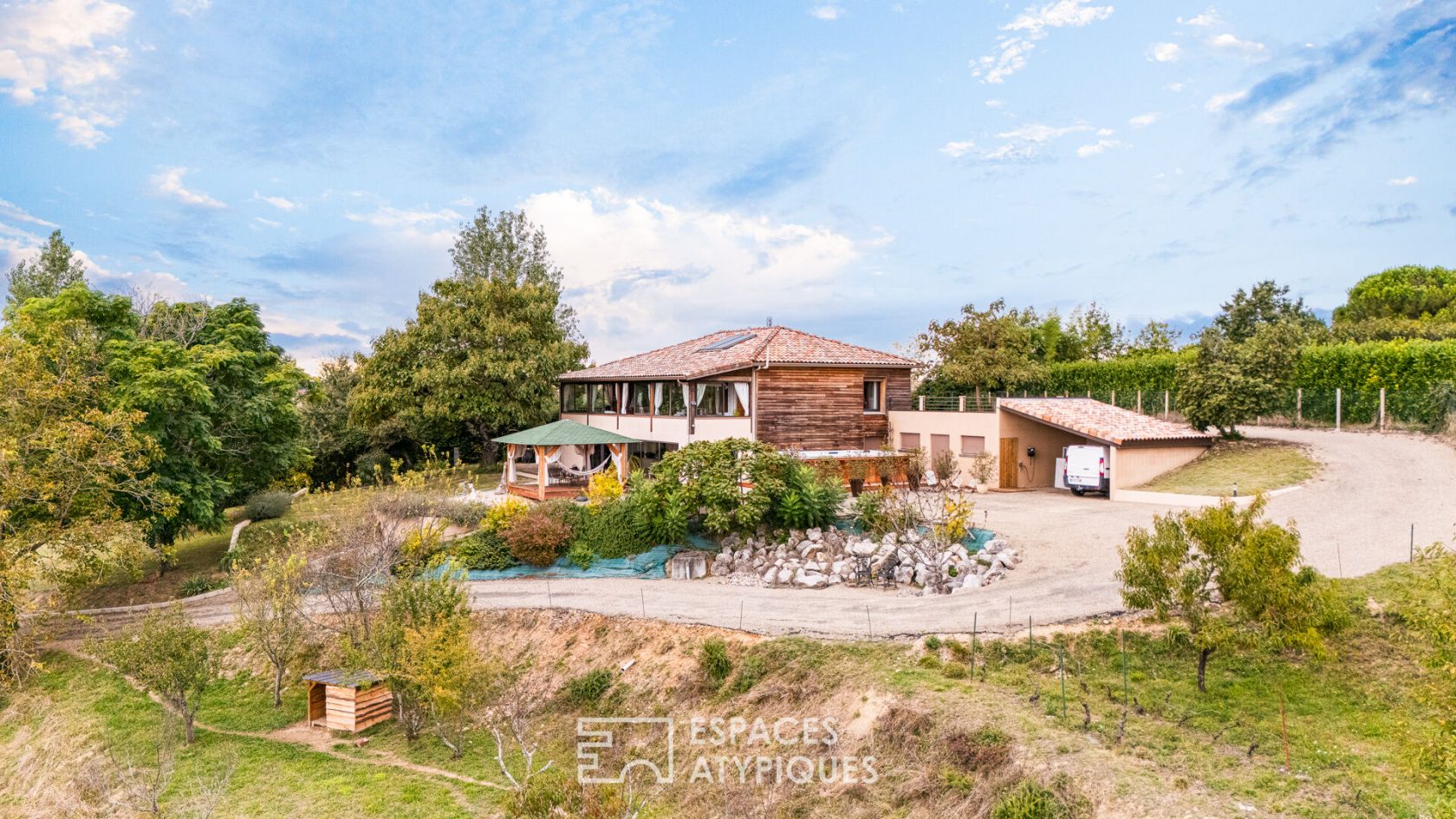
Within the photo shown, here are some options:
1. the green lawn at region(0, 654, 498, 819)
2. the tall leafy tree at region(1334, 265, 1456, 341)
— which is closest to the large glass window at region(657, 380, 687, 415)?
the green lawn at region(0, 654, 498, 819)

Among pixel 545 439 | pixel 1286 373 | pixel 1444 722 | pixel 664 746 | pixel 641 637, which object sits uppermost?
pixel 1286 373

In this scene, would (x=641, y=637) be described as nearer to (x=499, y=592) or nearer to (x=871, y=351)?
(x=499, y=592)

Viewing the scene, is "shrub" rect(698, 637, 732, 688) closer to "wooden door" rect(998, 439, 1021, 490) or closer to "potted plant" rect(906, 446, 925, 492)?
"potted plant" rect(906, 446, 925, 492)

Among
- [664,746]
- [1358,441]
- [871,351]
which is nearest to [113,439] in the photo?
[664,746]

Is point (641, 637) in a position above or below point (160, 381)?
below

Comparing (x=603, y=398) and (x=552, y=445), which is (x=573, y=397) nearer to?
(x=603, y=398)

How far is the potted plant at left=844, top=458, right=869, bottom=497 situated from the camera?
28078 mm

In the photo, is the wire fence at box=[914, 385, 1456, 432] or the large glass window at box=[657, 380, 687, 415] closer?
the wire fence at box=[914, 385, 1456, 432]

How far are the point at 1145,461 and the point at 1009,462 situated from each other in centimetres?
451

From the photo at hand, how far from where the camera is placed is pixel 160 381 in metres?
23.9

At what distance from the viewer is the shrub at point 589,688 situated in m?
16.3

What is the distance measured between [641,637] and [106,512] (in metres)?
15.7

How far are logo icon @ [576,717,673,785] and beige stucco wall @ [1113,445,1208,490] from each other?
1917 centimetres

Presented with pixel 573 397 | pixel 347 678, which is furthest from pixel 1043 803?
pixel 573 397
